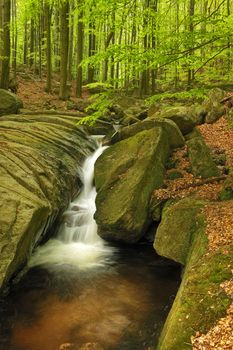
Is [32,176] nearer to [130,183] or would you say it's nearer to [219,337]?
[130,183]

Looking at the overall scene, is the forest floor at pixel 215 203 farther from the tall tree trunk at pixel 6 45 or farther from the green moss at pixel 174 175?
the tall tree trunk at pixel 6 45

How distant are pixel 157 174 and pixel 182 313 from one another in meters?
6.03

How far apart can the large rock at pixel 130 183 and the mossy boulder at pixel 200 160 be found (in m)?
0.84

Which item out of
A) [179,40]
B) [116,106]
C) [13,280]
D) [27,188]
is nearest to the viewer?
[179,40]

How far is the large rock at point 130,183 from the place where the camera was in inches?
384

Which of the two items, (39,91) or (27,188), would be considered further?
(39,91)

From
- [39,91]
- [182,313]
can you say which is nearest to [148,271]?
[182,313]

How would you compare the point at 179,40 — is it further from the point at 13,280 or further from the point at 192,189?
the point at 13,280

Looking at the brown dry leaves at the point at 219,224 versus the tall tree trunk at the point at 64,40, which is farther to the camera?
the tall tree trunk at the point at 64,40

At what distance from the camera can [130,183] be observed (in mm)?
10242

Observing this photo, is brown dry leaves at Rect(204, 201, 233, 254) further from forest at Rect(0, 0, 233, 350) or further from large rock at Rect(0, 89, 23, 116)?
large rock at Rect(0, 89, 23, 116)

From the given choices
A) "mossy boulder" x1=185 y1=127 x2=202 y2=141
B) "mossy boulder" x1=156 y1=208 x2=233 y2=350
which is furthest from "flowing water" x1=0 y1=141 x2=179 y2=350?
"mossy boulder" x1=185 y1=127 x2=202 y2=141

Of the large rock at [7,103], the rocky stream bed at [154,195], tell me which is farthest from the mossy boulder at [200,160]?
the large rock at [7,103]

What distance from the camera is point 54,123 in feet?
48.2
